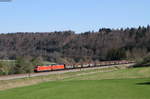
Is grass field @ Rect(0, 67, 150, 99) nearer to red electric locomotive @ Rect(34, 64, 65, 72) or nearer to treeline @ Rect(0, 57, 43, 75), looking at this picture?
treeline @ Rect(0, 57, 43, 75)

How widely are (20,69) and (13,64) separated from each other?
1970mm

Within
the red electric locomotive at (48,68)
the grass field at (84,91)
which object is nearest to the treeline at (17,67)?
the red electric locomotive at (48,68)

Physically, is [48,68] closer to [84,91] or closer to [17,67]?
[17,67]

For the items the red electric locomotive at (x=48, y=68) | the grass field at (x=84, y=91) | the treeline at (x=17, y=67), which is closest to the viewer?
the grass field at (x=84, y=91)

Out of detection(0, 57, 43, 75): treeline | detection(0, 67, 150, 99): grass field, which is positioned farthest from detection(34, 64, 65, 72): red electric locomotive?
detection(0, 67, 150, 99): grass field

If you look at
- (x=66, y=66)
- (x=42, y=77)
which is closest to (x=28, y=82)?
(x=42, y=77)

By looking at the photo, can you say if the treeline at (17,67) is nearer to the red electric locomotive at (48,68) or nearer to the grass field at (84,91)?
the red electric locomotive at (48,68)

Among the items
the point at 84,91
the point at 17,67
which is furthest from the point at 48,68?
the point at 84,91

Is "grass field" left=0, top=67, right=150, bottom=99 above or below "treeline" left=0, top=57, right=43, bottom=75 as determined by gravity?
below

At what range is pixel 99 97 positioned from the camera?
2753cm

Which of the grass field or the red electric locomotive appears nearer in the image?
the grass field

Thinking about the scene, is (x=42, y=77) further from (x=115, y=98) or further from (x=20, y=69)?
(x=115, y=98)

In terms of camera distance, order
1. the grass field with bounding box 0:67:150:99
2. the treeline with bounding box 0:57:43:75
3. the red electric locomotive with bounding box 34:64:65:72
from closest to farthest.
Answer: the grass field with bounding box 0:67:150:99, the treeline with bounding box 0:57:43:75, the red electric locomotive with bounding box 34:64:65:72

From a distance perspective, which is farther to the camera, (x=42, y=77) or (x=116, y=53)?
(x=116, y=53)
